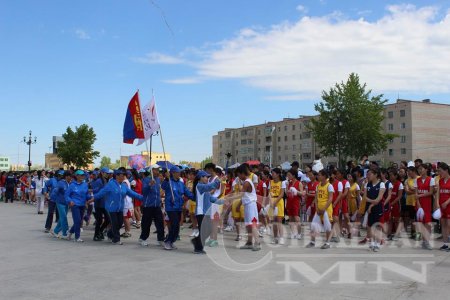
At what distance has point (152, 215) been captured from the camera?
35.6 feet

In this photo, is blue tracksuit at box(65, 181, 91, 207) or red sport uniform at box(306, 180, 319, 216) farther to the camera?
red sport uniform at box(306, 180, 319, 216)

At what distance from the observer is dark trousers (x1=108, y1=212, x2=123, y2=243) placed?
11117 mm

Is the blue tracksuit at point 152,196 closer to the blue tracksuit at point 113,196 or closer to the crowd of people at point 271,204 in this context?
the crowd of people at point 271,204

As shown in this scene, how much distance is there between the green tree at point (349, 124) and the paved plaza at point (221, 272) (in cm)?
3430

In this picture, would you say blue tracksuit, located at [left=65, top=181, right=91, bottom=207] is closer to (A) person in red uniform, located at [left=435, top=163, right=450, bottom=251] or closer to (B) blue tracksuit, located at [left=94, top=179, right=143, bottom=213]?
(B) blue tracksuit, located at [left=94, top=179, right=143, bottom=213]

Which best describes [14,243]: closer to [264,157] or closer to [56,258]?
[56,258]

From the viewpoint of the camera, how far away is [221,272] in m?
7.77

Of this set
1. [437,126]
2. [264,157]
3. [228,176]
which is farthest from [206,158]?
[228,176]

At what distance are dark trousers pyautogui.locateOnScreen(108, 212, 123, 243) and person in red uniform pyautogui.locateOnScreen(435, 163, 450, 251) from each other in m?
7.16

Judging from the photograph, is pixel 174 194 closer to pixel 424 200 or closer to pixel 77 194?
pixel 77 194

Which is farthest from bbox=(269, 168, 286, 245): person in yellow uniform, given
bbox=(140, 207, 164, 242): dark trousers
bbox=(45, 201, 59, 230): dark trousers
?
bbox=(45, 201, 59, 230): dark trousers

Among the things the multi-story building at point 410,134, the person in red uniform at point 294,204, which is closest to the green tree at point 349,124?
the multi-story building at point 410,134

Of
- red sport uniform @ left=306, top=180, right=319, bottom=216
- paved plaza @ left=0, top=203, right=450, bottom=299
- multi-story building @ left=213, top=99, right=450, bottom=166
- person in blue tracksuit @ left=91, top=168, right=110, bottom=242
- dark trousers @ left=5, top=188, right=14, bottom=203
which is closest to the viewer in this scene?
paved plaza @ left=0, top=203, right=450, bottom=299

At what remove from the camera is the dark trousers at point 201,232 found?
9758 millimetres
